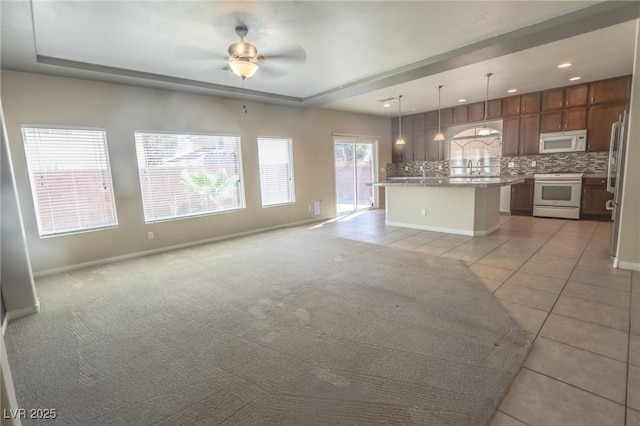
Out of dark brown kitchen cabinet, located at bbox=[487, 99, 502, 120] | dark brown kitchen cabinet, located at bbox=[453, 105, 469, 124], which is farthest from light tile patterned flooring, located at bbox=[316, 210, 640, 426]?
dark brown kitchen cabinet, located at bbox=[453, 105, 469, 124]

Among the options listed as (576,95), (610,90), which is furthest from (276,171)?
(610,90)

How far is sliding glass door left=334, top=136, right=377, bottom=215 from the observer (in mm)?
7809

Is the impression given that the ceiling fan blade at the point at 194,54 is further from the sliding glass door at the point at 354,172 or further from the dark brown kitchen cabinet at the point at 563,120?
the dark brown kitchen cabinet at the point at 563,120

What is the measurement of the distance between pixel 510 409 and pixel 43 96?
5.68 metres

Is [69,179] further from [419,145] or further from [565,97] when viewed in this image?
[565,97]

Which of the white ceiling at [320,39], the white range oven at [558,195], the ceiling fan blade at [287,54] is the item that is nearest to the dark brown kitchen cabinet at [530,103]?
the white ceiling at [320,39]

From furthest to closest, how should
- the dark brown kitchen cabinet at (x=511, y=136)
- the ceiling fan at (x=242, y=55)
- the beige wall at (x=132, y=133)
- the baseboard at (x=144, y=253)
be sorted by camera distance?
the dark brown kitchen cabinet at (x=511, y=136) → the baseboard at (x=144, y=253) → the beige wall at (x=132, y=133) → the ceiling fan at (x=242, y=55)

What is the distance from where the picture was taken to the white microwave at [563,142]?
5922 mm

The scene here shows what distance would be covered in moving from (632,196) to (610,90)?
3.67m

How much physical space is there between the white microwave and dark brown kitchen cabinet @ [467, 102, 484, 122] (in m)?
1.34

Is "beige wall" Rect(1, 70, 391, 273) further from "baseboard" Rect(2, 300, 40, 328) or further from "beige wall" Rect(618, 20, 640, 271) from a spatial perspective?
"beige wall" Rect(618, 20, 640, 271)

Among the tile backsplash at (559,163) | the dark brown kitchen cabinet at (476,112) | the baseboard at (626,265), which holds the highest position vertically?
the dark brown kitchen cabinet at (476,112)

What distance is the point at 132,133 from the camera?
4.53 metres

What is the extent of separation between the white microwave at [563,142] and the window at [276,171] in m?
5.45
